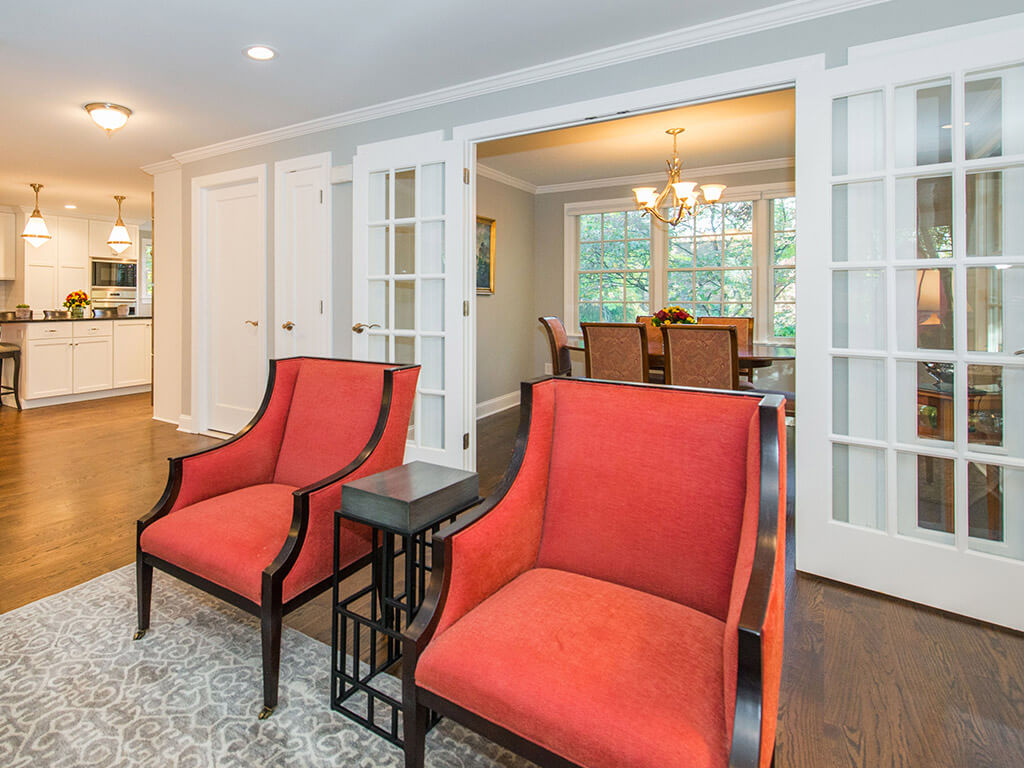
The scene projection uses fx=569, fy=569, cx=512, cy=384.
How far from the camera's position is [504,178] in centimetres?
595

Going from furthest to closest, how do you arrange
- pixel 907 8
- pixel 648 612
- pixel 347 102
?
pixel 347 102 < pixel 907 8 < pixel 648 612

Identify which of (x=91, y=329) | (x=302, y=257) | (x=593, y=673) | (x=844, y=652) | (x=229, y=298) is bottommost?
(x=844, y=652)

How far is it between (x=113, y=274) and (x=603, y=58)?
8.41 meters

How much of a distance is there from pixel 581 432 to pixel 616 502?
0.20 meters

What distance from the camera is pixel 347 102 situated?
12.3 feet

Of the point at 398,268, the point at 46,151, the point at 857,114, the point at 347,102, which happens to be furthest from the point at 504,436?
the point at 46,151

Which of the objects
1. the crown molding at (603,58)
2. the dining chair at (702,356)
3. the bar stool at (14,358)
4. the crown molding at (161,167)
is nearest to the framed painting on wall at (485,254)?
the crown molding at (603,58)

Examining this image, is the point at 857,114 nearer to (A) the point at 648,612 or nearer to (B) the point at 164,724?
(A) the point at 648,612

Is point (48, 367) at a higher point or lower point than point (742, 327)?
lower

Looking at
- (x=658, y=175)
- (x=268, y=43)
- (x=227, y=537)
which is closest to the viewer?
(x=227, y=537)

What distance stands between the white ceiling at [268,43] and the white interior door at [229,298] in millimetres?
570

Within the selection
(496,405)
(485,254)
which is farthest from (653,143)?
(496,405)

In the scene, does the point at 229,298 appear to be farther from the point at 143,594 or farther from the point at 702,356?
the point at 702,356

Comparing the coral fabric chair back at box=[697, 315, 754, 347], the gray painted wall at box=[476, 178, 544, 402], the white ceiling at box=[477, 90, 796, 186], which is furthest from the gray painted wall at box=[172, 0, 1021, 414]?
the coral fabric chair back at box=[697, 315, 754, 347]
